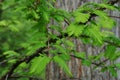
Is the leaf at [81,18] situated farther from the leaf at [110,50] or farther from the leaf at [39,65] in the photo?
the leaf at [110,50]

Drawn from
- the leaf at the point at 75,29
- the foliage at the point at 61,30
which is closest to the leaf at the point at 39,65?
the foliage at the point at 61,30

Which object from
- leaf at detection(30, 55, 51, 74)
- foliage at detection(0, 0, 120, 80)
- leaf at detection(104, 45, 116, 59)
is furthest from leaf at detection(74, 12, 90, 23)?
leaf at detection(104, 45, 116, 59)

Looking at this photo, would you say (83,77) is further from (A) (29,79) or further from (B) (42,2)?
(B) (42,2)

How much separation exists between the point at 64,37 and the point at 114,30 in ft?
2.86

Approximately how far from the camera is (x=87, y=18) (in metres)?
1.65

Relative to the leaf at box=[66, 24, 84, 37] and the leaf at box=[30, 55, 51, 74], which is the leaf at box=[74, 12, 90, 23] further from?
the leaf at box=[30, 55, 51, 74]

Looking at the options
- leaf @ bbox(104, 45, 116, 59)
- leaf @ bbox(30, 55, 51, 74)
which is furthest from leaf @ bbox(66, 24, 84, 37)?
leaf @ bbox(104, 45, 116, 59)

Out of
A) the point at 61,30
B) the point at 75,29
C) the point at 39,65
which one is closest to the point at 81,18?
the point at 75,29

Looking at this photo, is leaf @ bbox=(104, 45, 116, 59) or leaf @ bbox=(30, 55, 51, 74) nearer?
leaf @ bbox=(30, 55, 51, 74)

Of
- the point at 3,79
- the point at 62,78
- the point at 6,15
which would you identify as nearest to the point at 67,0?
the point at 62,78

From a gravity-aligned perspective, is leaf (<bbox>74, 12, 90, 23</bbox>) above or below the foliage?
above

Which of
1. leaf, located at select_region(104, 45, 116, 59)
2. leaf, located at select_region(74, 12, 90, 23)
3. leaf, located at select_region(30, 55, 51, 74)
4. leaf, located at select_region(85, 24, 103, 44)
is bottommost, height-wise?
leaf, located at select_region(104, 45, 116, 59)

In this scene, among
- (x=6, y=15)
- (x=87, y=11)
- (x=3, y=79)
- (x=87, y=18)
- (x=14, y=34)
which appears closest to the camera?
(x=87, y=18)

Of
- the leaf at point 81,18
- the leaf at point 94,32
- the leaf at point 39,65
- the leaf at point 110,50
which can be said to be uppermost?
the leaf at point 81,18
